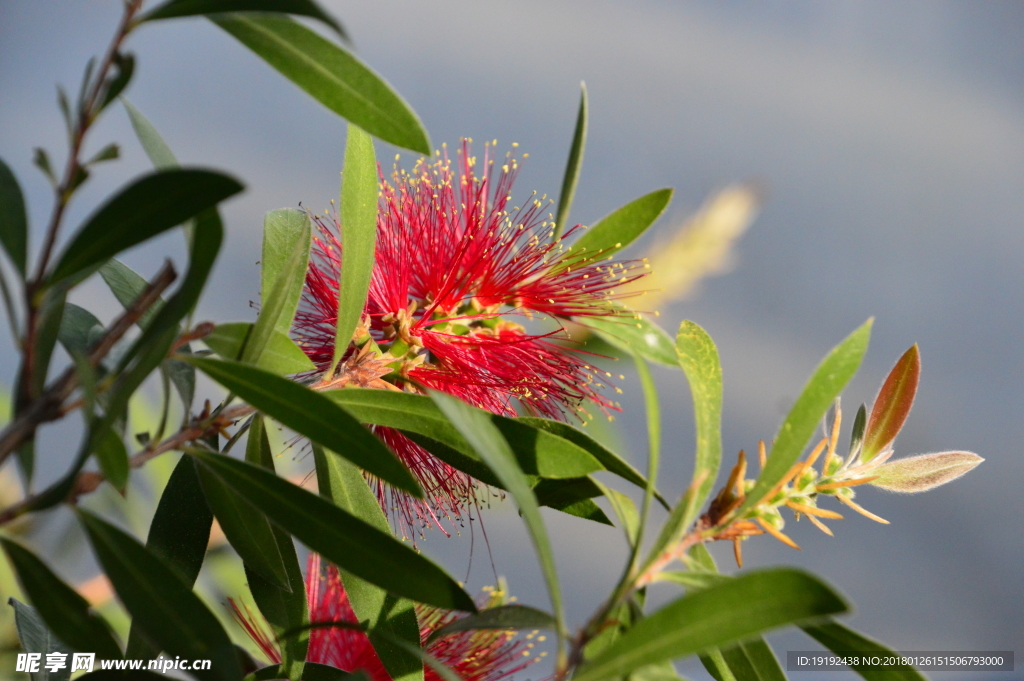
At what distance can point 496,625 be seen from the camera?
0.28 meters

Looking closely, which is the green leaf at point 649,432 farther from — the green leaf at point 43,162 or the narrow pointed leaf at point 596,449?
the green leaf at point 43,162

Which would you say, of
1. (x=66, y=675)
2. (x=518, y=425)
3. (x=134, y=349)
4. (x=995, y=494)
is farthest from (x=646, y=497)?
(x=995, y=494)

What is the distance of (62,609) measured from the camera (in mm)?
254

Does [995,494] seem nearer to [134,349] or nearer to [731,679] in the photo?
[731,679]

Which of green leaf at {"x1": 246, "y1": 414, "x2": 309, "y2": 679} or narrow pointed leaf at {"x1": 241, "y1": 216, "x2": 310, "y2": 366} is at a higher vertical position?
narrow pointed leaf at {"x1": 241, "y1": 216, "x2": 310, "y2": 366}

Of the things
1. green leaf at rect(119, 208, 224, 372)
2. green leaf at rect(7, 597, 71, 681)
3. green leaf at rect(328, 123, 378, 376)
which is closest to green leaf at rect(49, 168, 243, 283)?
green leaf at rect(119, 208, 224, 372)

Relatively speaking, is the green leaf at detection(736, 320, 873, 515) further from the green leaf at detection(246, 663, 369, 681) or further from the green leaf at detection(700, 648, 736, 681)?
the green leaf at detection(246, 663, 369, 681)

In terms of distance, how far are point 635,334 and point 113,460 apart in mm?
290

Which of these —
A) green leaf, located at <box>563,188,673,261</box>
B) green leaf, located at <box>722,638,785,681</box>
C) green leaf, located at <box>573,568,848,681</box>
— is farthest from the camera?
green leaf, located at <box>563,188,673,261</box>

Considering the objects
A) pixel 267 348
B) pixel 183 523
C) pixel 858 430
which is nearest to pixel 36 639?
pixel 183 523

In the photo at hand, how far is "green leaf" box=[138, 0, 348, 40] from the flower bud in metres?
0.29

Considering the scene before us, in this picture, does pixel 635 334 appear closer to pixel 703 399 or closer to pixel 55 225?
pixel 703 399

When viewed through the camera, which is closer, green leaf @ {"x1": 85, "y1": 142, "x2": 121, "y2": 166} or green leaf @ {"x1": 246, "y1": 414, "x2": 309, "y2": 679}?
green leaf @ {"x1": 85, "y1": 142, "x2": 121, "y2": 166}

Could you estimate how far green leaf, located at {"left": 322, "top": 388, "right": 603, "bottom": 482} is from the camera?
0.31 metres
